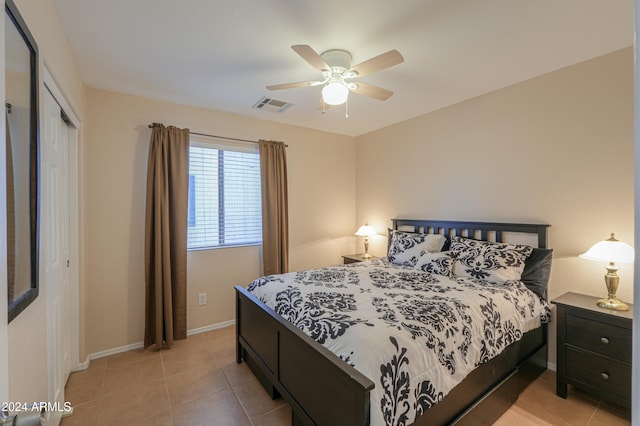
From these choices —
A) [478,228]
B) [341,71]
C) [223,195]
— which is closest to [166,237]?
[223,195]

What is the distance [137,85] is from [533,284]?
4085 mm

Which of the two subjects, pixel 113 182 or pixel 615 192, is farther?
pixel 113 182

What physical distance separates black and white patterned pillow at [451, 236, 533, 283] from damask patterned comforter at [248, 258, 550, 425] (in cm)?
10

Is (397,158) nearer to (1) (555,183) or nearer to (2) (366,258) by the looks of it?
(2) (366,258)

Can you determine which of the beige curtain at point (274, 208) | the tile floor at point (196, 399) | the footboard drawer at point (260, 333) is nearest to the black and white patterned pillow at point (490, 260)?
the tile floor at point (196, 399)

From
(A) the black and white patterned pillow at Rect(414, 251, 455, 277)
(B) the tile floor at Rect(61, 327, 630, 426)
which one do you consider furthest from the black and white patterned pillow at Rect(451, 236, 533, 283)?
(B) the tile floor at Rect(61, 327, 630, 426)

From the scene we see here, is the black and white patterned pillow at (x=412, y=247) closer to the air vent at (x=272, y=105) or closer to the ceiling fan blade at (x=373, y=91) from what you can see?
the ceiling fan blade at (x=373, y=91)

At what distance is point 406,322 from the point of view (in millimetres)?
1682

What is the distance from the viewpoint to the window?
3.39 meters

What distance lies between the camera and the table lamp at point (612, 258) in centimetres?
200

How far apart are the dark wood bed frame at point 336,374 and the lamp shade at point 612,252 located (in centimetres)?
48

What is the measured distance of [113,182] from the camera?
113 inches

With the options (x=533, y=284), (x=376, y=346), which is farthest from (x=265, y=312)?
(x=533, y=284)

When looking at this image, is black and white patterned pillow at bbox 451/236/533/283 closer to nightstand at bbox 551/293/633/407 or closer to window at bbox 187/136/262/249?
nightstand at bbox 551/293/633/407
